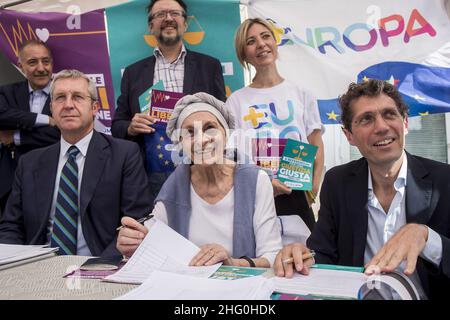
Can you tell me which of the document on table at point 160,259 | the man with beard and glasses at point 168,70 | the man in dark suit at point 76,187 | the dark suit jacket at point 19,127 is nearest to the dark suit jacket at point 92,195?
the man in dark suit at point 76,187

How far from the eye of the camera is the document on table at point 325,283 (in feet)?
3.34

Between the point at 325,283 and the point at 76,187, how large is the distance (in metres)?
1.52

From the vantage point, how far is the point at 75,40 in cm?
354

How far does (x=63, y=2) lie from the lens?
141 inches

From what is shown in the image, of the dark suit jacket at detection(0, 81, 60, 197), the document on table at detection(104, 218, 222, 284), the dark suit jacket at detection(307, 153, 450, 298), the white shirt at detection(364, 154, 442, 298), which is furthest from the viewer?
the dark suit jacket at detection(0, 81, 60, 197)

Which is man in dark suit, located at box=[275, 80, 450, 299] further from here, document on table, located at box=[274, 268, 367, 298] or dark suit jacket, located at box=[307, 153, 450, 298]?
document on table, located at box=[274, 268, 367, 298]

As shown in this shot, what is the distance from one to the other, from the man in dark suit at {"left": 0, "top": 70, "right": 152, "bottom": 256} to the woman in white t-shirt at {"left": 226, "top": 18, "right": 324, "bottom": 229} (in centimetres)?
79

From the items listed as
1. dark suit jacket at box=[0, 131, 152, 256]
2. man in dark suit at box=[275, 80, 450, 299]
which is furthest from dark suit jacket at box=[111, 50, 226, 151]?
man in dark suit at box=[275, 80, 450, 299]

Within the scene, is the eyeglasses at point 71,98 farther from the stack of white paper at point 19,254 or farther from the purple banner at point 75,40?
the purple banner at point 75,40

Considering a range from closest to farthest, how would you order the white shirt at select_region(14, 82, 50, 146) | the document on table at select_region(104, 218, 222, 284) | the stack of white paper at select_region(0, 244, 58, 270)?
the document on table at select_region(104, 218, 222, 284) → the stack of white paper at select_region(0, 244, 58, 270) → the white shirt at select_region(14, 82, 50, 146)

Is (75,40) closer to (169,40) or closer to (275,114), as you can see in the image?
(169,40)

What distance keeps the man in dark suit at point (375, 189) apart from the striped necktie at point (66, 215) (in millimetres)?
1201

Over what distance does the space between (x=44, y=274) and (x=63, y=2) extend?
9.85 feet

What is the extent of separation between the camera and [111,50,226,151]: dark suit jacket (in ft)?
9.70
